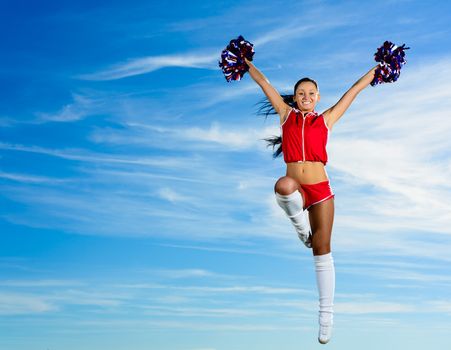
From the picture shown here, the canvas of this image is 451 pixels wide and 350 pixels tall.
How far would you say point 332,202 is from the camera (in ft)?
28.8

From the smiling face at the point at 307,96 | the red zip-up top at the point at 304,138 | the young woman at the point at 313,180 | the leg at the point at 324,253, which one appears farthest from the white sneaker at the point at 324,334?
the smiling face at the point at 307,96

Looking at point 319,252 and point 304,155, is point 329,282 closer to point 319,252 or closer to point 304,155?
point 319,252

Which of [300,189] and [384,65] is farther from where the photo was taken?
[384,65]

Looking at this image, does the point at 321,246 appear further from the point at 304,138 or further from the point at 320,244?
the point at 304,138

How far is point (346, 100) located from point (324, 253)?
2.29 metres

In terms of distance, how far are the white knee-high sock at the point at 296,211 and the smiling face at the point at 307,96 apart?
136 centimetres

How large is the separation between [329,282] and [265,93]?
114 inches

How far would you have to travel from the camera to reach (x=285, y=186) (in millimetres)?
8227

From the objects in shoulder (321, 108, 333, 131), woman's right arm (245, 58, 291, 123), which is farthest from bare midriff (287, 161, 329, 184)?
woman's right arm (245, 58, 291, 123)

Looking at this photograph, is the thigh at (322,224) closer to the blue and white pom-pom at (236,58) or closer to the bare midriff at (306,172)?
the bare midriff at (306,172)

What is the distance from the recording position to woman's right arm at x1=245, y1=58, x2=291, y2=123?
902cm

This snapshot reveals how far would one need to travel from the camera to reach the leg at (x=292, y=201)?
8.25 m

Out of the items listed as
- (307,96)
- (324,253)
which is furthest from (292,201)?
(307,96)

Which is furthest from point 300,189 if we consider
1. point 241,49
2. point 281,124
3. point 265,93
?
point 241,49
